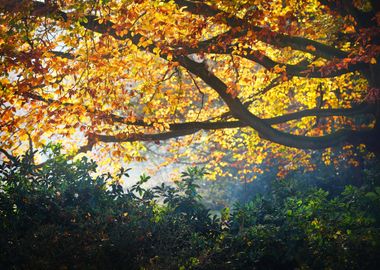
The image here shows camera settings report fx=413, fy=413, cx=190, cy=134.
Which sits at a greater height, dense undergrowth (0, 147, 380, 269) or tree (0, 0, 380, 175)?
tree (0, 0, 380, 175)

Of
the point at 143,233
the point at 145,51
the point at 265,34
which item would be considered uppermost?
the point at 145,51

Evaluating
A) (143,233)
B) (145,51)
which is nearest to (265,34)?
(145,51)

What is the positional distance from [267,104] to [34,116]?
8718mm

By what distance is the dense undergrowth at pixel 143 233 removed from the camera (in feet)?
19.1

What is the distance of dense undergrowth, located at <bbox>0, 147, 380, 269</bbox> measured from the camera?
19.1ft

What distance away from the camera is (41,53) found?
7449mm

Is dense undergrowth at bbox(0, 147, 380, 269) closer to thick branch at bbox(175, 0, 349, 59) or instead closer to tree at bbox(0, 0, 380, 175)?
tree at bbox(0, 0, 380, 175)

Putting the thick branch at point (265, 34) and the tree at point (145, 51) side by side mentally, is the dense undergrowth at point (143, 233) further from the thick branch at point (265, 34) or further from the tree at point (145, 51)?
the thick branch at point (265, 34)

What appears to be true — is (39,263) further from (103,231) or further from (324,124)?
(324,124)

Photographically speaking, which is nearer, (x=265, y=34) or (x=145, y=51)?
(x=265, y=34)

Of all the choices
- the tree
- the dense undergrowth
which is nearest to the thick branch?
the tree

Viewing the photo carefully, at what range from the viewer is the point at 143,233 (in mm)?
6969

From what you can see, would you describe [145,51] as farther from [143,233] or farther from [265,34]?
[143,233]

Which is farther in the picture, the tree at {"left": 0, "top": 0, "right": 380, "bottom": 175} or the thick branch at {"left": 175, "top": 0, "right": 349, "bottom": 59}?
the thick branch at {"left": 175, "top": 0, "right": 349, "bottom": 59}
